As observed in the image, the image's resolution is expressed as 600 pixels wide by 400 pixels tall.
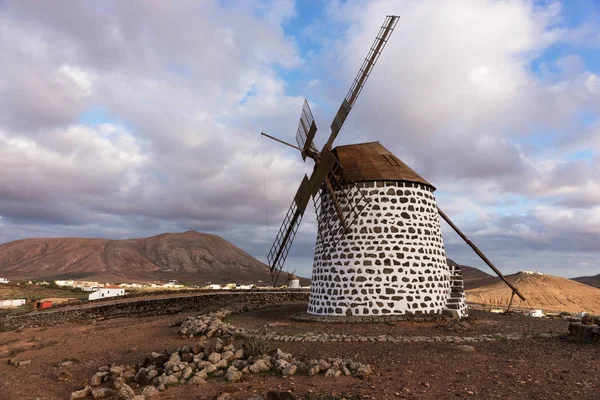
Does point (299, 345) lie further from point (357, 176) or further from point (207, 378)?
point (357, 176)

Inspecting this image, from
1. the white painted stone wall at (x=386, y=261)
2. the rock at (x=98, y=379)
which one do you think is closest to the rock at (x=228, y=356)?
the rock at (x=98, y=379)

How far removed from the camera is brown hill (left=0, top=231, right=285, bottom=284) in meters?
92.3

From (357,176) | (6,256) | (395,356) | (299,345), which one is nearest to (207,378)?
(299,345)

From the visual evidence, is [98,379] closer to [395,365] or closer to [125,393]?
[125,393]

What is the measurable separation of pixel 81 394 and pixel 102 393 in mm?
532

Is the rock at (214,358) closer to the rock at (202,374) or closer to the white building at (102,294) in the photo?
the rock at (202,374)

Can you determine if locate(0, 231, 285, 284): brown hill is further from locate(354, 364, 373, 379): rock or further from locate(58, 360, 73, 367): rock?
locate(354, 364, 373, 379): rock

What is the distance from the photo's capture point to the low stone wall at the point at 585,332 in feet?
36.3

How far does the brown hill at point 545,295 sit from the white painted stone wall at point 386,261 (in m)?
24.4

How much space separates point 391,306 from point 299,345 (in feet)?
19.5

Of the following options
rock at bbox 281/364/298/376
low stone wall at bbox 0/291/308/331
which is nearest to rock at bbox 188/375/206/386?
rock at bbox 281/364/298/376

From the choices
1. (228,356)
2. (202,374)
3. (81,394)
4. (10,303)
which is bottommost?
(10,303)

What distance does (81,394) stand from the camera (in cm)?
827

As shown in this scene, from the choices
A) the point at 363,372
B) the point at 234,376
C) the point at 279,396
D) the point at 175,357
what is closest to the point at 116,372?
the point at 175,357
